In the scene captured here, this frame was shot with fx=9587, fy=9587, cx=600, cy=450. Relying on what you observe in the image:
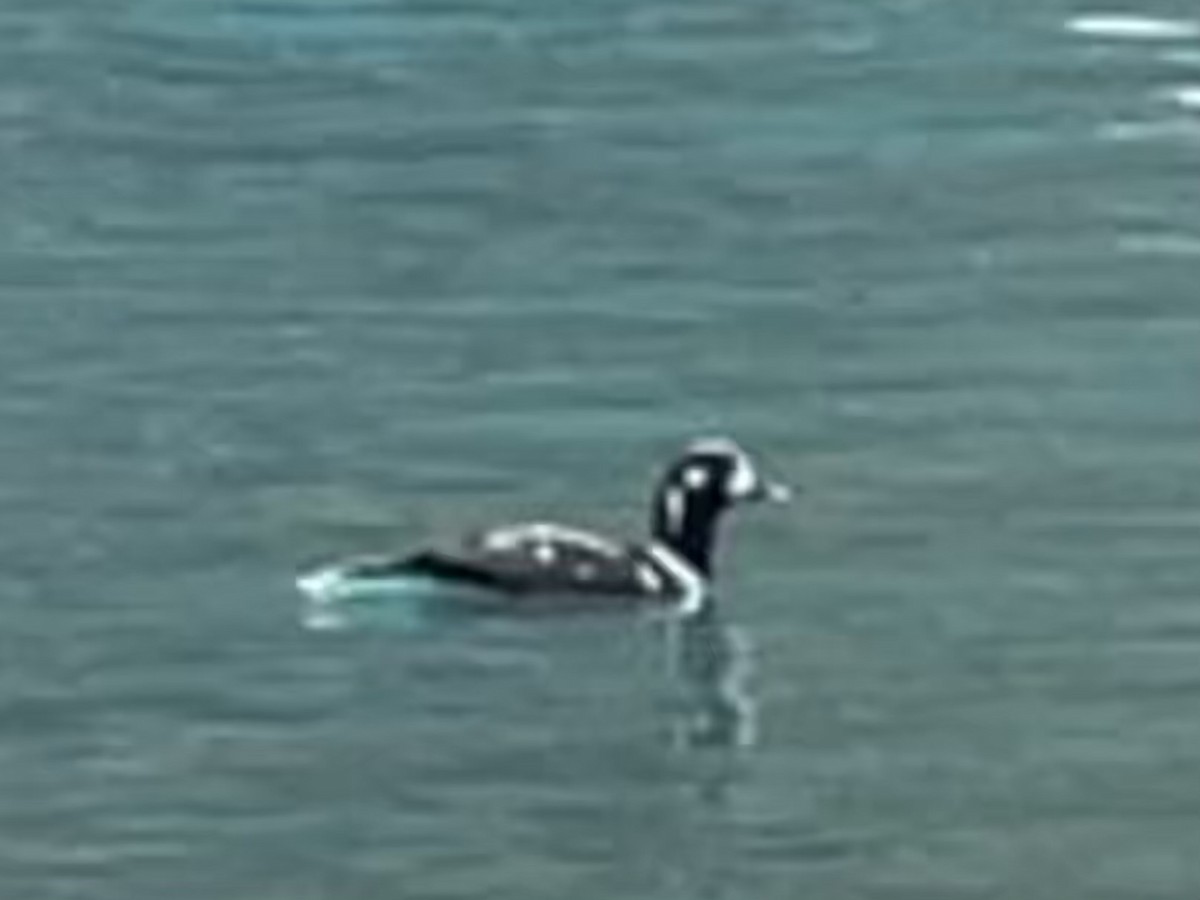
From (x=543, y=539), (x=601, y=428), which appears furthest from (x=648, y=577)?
(x=601, y=428)

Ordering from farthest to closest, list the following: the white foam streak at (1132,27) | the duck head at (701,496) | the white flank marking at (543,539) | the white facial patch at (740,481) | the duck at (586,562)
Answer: the white foam streak at (1132,27)
the white facial patch at (740,481)
the duck head at (701,496)
the white flank marking at (543,539)
the duck at (586,562)

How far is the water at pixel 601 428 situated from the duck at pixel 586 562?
99 millimetres

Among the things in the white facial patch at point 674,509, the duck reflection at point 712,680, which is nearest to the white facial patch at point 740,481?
the white facial patch at point 674,509

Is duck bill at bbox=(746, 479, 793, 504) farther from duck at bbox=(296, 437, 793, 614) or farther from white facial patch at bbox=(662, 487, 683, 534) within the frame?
white facial patch at bbox=(662, 487, 683, 534)

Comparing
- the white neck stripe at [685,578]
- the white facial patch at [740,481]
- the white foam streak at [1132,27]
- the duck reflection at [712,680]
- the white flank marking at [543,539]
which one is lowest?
the duck reflection at [712,680]

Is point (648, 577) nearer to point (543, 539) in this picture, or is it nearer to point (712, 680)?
point (543, 539)

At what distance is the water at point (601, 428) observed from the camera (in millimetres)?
21031

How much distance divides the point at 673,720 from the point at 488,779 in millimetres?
948

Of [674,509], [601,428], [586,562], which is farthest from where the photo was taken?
[601,428]

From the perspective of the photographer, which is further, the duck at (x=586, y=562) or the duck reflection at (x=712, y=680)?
the duck at (x=586, y=562)

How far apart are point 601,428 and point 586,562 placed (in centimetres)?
172

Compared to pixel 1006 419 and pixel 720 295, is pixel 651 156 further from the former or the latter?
pixel 1006 419

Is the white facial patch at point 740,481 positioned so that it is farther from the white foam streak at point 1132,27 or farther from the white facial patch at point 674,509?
the white foam streak at point 1132,27

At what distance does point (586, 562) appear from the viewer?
2336cm
